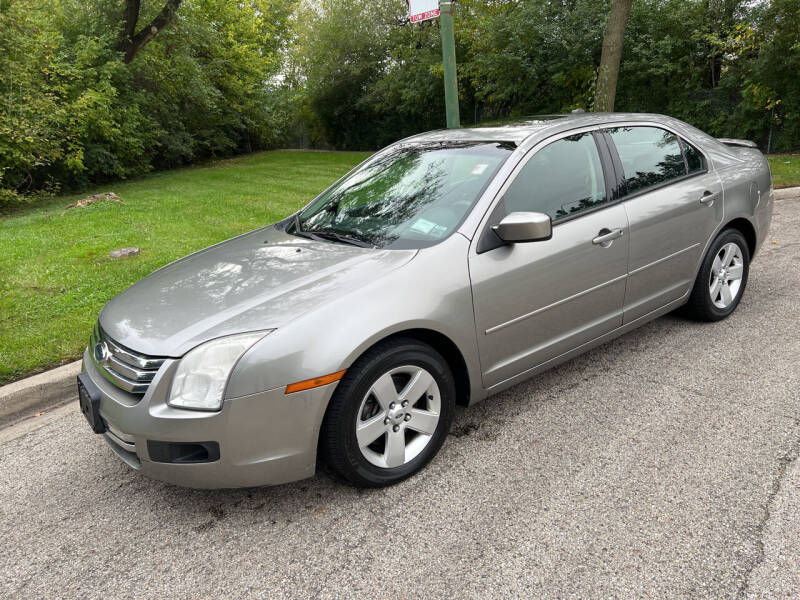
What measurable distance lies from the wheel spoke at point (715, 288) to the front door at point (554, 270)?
1.13m

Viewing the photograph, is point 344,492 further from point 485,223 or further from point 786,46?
point 786,46

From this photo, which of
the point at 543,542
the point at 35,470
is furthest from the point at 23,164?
the point at 543,542

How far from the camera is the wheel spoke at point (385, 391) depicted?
8.81 ft

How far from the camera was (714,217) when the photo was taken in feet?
13.7

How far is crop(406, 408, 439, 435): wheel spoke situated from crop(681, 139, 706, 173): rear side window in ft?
8.57

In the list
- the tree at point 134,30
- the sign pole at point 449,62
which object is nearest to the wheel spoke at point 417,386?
the sign pole at point 449,62

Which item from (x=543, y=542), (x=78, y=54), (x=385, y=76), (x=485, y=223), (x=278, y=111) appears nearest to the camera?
(x=543, y=542)

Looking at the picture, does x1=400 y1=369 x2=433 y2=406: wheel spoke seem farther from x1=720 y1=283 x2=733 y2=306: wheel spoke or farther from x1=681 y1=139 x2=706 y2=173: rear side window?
x1=720 y1=283 x2=733 y2=306: wheel spoke

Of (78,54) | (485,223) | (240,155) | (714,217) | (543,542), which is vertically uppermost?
(78,54)

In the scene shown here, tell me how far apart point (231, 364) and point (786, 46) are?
14.4m

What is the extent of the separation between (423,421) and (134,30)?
17.9 meters

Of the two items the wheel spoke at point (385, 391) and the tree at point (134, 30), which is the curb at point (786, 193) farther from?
the tree at point (134, 30)

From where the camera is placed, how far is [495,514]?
103 inches

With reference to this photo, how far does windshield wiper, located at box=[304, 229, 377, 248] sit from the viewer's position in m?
3.19
